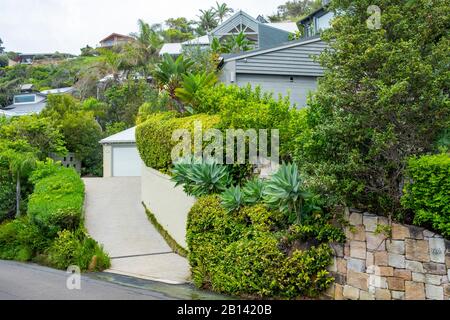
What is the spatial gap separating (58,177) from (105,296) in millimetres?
10450

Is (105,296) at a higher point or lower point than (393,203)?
lower

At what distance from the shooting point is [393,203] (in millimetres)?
8625

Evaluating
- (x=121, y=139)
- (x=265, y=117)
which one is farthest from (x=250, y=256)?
(x=121, y=139)

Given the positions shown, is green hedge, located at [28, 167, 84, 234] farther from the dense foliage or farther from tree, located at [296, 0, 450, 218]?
tree, located at [296, 0, 450, 218]

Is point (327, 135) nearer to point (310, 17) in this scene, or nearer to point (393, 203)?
point (393, 203)

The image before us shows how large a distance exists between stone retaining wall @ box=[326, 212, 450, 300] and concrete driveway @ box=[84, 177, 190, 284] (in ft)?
13.9

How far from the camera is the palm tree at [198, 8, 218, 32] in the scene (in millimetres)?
61000

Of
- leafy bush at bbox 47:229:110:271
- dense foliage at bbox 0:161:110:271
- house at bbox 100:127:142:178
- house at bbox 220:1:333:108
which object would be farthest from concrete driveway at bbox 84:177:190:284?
house at bbox 220:1:333:108

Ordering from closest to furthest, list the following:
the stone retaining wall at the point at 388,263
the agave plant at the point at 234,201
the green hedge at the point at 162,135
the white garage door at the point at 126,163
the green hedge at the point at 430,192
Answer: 1. the green hedge at the point at 430,192
2. the stone retaining wall at the point at 388,263
3. the agave plant at the point at 234,201
4. the green hedge at the point at 162,135
5. the white garage door at the point at 126,163

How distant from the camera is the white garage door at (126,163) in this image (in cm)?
2912

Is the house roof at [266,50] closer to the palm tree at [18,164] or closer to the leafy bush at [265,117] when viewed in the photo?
the leafy bush at [265,117]

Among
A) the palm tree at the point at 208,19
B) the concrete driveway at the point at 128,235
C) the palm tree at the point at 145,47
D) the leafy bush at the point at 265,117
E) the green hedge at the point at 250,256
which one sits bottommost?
the concrete driveway at the point at 128,235

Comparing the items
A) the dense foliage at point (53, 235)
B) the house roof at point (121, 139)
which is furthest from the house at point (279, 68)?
the house roof at point (121, 139)
